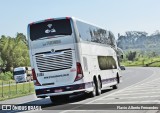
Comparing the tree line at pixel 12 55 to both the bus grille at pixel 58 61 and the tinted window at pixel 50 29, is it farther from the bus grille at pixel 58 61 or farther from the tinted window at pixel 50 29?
the bus grille at pixel 58 61

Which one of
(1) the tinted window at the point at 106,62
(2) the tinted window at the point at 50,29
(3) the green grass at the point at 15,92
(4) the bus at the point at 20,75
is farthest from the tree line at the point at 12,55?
(2) the tinted window at the point at 50,29

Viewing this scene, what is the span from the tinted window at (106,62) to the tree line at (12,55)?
89.5 m

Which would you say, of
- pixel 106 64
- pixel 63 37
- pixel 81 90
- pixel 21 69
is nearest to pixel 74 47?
pixel 63 37

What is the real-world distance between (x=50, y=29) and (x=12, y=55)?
101m

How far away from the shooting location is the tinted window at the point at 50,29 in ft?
68.2

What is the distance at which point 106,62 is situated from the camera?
1079 inches

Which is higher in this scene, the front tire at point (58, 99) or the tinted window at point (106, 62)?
the tinted window at point (106, 62)

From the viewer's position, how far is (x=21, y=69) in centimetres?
8044

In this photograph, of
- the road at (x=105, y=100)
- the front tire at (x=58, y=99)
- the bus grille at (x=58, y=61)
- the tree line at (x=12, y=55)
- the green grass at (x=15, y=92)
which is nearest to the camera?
the road at (x=105, y=100)

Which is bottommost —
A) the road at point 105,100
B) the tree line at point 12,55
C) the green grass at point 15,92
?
the road at point 105,100

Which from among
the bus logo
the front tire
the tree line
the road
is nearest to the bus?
the tree line

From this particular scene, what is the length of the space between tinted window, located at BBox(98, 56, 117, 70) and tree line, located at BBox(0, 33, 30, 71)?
8946 cm

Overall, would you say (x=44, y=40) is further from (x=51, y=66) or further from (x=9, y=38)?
(x=9, y=38)

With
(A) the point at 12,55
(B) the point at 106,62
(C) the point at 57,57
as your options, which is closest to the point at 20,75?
(A) the point at 12,55
